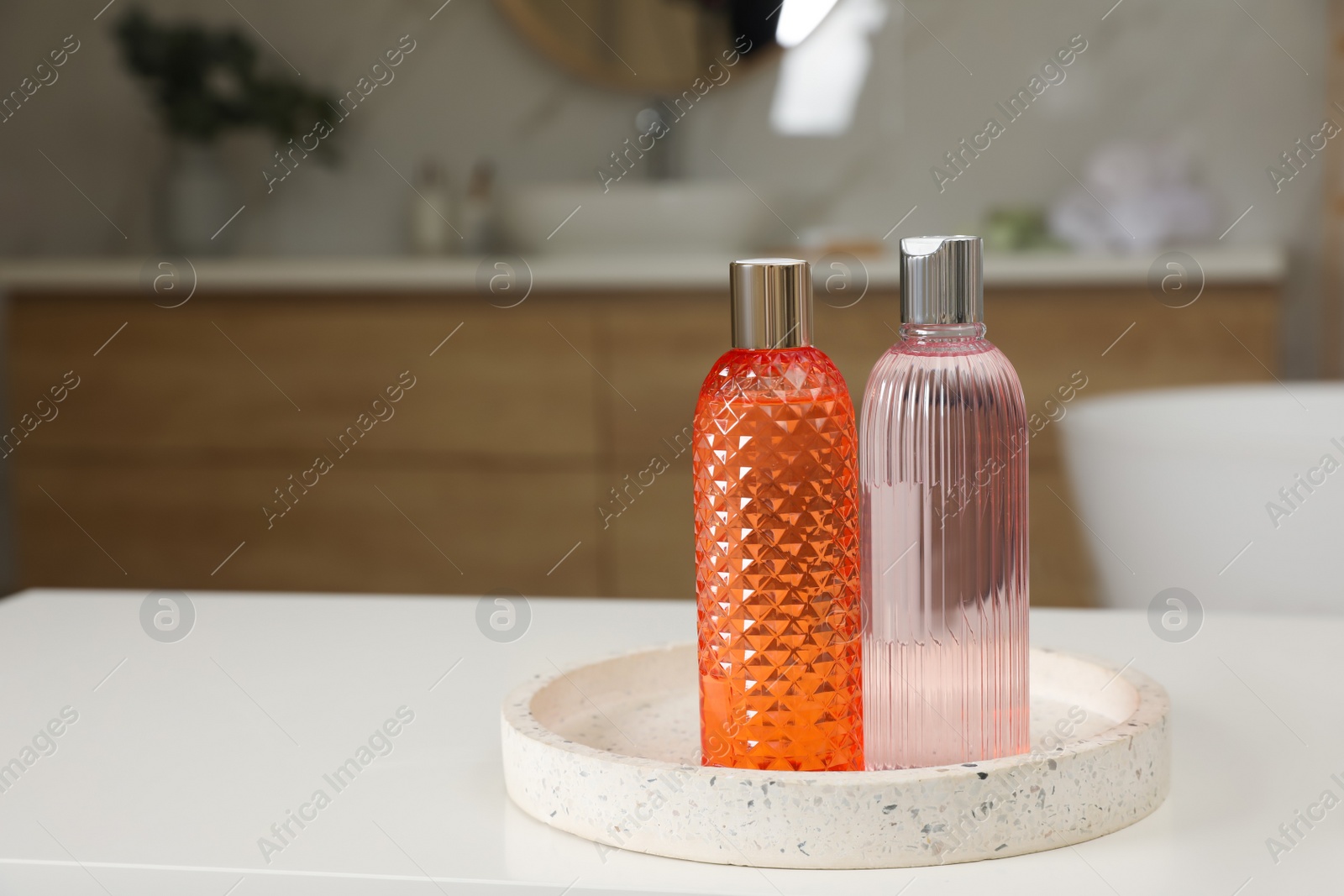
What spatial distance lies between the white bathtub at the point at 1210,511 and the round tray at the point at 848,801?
104 centimetres

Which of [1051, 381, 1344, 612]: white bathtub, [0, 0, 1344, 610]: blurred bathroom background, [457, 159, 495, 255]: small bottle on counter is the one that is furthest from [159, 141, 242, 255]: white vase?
[1051, 381, 1344, 612]: white bathtub

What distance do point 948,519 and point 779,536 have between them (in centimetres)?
7

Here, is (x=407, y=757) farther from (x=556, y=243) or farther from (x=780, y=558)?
(x=556, y=243)

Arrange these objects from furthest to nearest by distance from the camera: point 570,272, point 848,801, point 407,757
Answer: point 570,272 → point 407,757 → point 848,801

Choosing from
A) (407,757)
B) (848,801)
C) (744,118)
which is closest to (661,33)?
(744,118)

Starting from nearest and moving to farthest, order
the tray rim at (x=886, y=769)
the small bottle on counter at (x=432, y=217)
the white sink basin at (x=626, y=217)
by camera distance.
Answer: the tray rim at (x=886, y=769) < the white sink basin at (x=626, y=217) < the small bottle on counter at (x=432, y=217)

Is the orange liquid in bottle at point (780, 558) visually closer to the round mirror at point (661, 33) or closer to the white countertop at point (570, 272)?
the white countertop at point (570, 272)

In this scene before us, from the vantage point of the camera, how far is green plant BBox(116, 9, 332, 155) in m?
2.87

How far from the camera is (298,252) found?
124 inches

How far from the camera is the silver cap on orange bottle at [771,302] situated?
0.54 m

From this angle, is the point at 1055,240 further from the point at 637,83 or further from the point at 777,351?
the point at 777,351

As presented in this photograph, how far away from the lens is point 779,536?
1.79ft

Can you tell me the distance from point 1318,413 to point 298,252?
2.24 metres

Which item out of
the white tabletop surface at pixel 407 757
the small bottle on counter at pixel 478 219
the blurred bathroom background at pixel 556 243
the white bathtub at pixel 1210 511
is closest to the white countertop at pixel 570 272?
the blurred bathroom background at pixel 556 243
